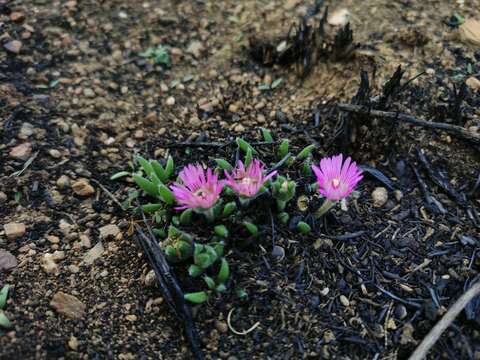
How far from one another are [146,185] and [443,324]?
41.7 inches

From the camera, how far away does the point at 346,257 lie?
74.7 inches

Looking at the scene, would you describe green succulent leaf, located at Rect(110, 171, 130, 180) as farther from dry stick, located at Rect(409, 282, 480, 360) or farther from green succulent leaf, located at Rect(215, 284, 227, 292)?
dry stick, located at Rect(409, 282, 480, 360)

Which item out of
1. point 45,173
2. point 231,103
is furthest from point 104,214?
point 231,103

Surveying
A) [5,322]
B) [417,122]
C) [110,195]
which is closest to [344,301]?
[417,122]

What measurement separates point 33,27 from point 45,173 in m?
0.92

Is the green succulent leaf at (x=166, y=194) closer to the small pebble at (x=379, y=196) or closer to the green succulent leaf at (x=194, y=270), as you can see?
the green succulent leaf at (x=194, y=270)

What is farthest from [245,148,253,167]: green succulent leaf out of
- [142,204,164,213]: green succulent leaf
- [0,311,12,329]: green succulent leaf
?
[0,311,12,329]: green succulent leaf

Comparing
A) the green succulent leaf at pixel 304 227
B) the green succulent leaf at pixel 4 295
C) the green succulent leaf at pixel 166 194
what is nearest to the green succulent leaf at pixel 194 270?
the green succulent leaf at pixel 166 194

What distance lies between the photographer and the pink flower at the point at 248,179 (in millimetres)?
1762

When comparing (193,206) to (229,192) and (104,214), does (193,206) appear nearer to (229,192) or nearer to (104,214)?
(229,192)

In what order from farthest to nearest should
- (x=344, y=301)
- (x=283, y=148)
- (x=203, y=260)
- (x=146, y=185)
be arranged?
(x=283, y=148) < (x=146, y=185) < (x=344, y=301) < (x=203, y=260)

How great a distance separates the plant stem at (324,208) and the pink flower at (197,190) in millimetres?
356

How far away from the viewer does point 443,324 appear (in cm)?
171

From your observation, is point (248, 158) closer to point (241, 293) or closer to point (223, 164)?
point (223, 164)
